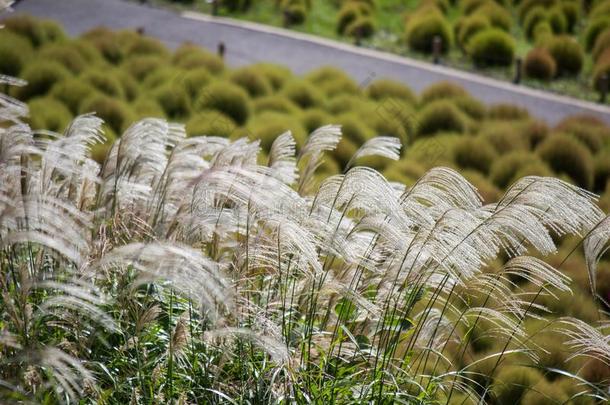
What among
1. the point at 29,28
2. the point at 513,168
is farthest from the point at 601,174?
the point at 29,28

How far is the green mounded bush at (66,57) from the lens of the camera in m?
11.9

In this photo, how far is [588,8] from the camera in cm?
1859

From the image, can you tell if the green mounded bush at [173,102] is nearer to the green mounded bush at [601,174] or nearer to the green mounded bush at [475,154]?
the green mounded bush at [475,154]

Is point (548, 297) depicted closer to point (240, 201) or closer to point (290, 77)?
point (240, 201)

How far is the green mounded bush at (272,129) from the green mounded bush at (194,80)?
1.34 m

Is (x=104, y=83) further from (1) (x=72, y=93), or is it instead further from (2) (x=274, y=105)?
(2) (x=274, y=105)

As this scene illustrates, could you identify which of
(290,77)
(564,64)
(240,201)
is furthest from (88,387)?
(564,64)

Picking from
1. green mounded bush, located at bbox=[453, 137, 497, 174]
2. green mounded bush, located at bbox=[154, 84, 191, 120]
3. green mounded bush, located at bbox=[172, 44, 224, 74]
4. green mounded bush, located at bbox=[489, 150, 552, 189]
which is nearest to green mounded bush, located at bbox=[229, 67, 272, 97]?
green mounded bush, located at bbox=[172, 44, 224, 74]

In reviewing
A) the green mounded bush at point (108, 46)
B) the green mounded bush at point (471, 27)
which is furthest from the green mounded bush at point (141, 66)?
the green mounded bush at point (471, 27)

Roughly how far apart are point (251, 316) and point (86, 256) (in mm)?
827

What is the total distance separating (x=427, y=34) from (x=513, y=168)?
758 centimetres

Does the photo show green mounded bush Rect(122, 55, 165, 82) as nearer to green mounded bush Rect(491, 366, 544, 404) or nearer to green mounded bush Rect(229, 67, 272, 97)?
green mounded bush Rect(229, 67, 272, 97)

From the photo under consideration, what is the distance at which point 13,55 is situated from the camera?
11898 millimetres

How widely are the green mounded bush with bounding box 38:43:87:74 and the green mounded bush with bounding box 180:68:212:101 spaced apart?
1446 millimetres
